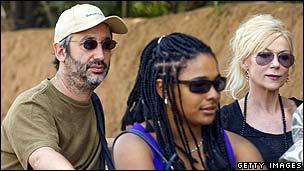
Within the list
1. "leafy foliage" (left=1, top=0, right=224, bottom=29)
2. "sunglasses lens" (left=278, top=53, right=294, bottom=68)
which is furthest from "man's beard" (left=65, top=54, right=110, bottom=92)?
"leafy foliage" (left=1, top=0, right=224, bottom=29)

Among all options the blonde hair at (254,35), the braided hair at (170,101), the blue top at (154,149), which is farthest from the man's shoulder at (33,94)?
the blonde hair at (254,35)

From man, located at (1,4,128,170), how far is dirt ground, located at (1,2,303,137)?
477 cm

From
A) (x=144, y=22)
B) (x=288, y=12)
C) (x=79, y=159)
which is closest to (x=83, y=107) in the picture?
(x=79, y=159)

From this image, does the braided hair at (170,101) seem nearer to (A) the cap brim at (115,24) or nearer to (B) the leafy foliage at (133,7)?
(A) the cap brim at (115,24)

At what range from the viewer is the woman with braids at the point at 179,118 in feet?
12.2

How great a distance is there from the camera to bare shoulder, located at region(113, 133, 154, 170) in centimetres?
366

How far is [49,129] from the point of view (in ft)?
14.7

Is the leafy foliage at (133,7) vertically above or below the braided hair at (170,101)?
below

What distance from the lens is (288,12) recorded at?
11.0 m

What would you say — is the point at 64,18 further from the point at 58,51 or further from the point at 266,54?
the point at 266,54

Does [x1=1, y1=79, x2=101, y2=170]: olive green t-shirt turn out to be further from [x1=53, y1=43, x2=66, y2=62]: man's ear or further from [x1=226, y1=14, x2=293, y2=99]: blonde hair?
[x1=226, y1=14, x2=293, y2=99]: blonde hair

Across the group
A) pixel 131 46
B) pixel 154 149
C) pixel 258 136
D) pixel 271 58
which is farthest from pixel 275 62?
pixel 131 46

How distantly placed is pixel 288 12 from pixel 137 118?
24.2ft

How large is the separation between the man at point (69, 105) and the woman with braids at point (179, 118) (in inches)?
27.0
